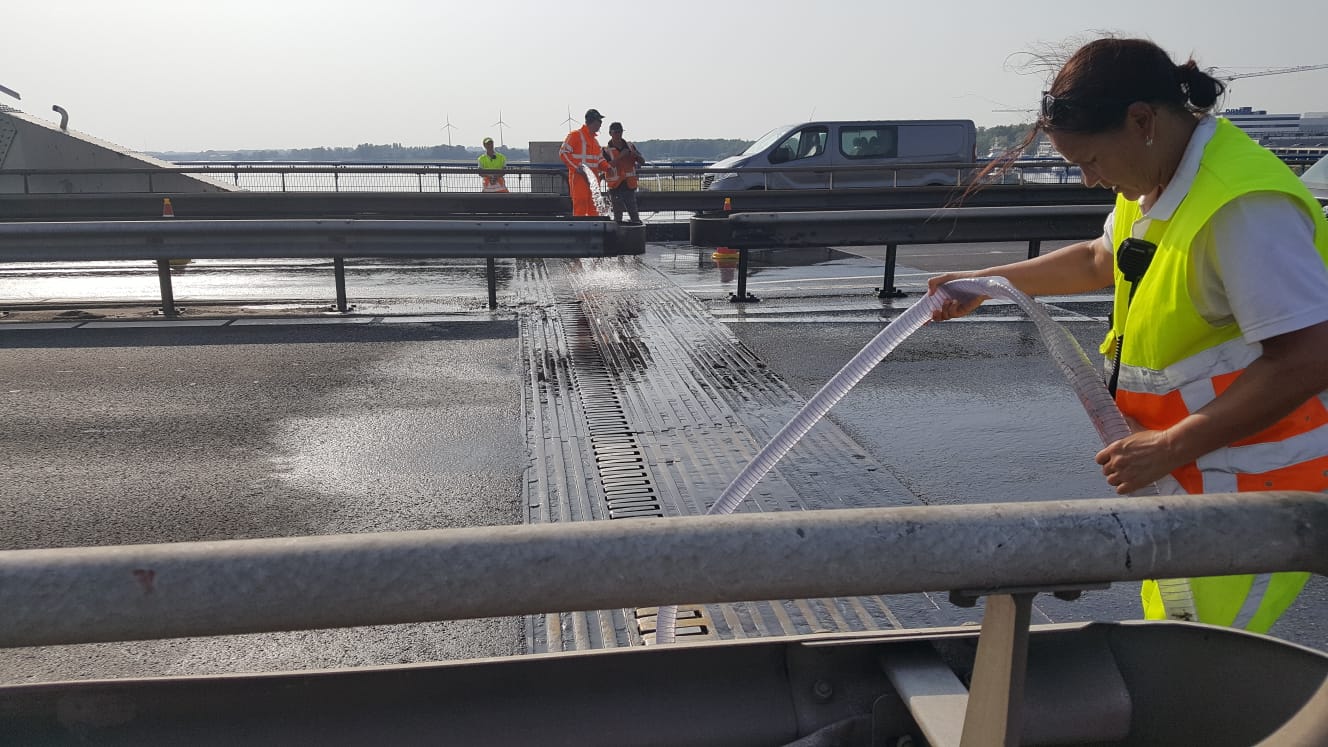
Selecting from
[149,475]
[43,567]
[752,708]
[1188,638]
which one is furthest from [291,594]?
[149,475]

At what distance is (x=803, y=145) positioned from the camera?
25391mm

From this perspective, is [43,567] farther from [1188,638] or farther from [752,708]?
[1188,638]

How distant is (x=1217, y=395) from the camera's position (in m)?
2.23

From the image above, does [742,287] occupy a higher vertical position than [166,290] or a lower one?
lower

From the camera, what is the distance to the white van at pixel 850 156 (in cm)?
2444

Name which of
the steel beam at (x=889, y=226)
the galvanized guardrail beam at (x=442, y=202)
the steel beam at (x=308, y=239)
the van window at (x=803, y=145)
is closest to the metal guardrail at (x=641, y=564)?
the steel beam at (x=308, y=239)

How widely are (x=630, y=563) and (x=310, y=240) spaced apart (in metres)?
9.94

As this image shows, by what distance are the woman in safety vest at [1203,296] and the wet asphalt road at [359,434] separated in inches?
72.9

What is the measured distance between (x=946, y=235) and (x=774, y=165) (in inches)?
542

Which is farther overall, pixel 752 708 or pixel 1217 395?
pixel 1217 395

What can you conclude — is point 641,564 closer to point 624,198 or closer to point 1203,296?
point 1203,296

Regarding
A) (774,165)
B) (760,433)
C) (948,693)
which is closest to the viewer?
(948,693)

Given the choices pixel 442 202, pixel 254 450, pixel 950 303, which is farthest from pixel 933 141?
pixel 950 303

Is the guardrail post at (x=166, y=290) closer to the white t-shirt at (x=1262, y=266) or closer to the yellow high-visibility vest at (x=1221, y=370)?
the yellow high-visibility vest at (x=1221, y=370)
